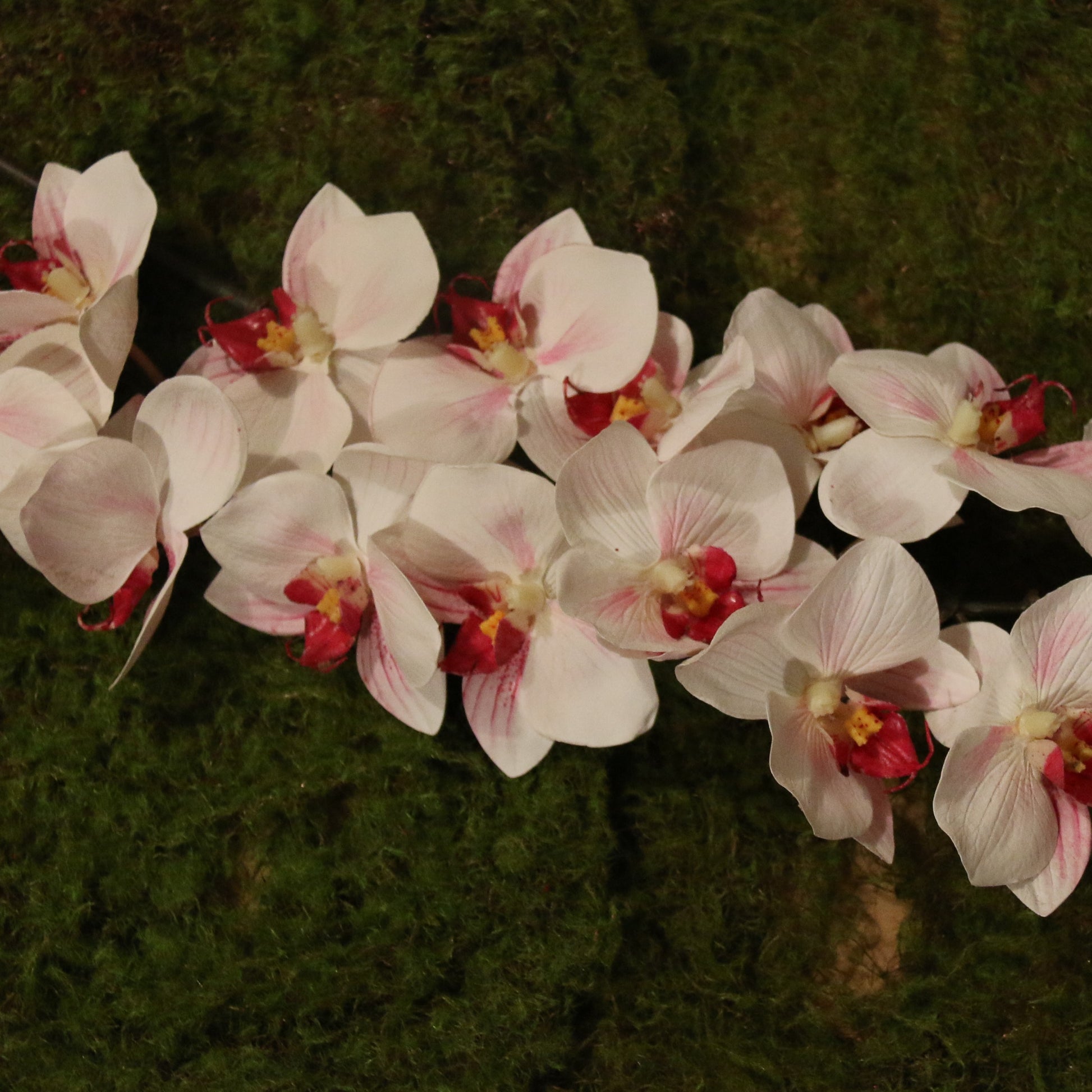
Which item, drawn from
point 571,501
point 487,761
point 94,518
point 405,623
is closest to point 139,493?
point 94,518

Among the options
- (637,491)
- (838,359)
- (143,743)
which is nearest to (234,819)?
(143,743)

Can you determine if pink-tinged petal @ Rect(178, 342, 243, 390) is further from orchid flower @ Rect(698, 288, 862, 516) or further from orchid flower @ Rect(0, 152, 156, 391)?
orchid flower @ Rect(698, 288, 862, 516)

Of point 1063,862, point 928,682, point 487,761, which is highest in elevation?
point 928,682

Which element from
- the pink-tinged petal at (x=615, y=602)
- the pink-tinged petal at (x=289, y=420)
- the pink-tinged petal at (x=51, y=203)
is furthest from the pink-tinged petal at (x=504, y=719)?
the pink-tinged petal at (x=51, y=203)

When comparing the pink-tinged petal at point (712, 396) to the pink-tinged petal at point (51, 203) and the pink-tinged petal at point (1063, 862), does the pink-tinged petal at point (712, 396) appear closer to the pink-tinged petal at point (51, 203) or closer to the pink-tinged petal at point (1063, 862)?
the pink-tinged petal at point (1063, 862)

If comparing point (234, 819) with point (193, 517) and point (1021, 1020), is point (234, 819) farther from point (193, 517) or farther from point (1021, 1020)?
point (1021, 1020)

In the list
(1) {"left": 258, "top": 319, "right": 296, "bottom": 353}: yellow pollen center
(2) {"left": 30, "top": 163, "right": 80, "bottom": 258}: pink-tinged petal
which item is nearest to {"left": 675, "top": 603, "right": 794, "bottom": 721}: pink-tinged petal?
(1) {"left": 258, "top": 319, "right": 296, "bottom": 353}: yellow pollen center

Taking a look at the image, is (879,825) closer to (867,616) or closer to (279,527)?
(867,616)
